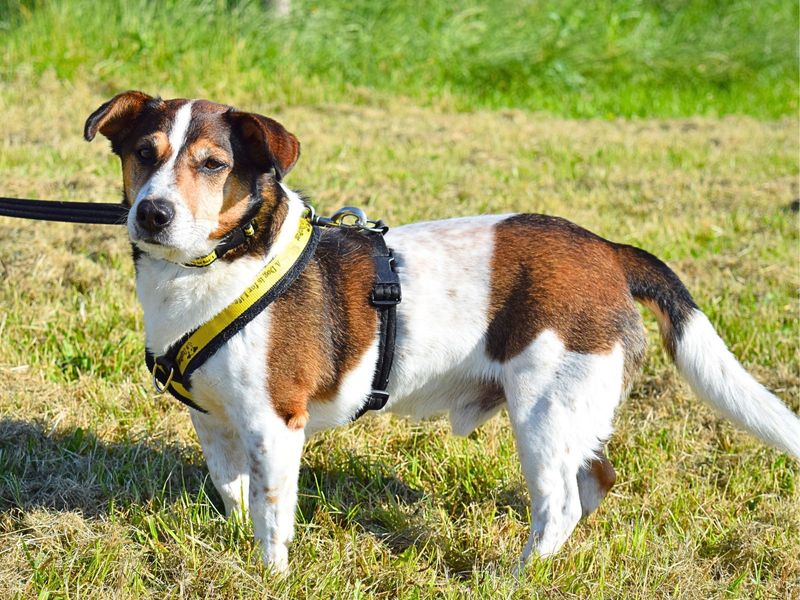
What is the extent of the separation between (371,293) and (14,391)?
5.56ft

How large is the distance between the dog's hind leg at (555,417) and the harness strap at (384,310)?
37cm

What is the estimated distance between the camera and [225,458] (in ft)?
10.6

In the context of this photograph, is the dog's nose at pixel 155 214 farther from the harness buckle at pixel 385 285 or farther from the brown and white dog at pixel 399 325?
the harness buckle at pixel 385 285

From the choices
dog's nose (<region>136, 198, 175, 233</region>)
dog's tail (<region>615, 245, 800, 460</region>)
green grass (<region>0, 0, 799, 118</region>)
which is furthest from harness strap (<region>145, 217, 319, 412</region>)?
green grass (<region>0, 0, 799, 118</region>)

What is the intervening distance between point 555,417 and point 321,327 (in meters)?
0.77

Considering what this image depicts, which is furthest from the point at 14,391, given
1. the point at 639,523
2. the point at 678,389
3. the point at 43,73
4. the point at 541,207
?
the point at 43,73

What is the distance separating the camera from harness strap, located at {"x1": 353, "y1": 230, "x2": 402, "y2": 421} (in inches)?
120

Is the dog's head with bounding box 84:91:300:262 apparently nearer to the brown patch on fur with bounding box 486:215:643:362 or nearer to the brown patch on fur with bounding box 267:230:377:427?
the brown patch on fur with bounding box 267:230:377:427

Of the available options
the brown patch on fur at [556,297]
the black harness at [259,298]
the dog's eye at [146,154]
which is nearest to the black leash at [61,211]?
the black harness at [259,298]

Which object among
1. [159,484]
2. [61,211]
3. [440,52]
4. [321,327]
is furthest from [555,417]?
[440,52]

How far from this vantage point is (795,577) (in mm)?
3121

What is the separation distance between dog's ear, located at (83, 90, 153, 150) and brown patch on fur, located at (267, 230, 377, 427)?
701 millimetres

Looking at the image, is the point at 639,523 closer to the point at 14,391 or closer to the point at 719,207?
the point at 14,391

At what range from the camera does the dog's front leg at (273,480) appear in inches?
114
